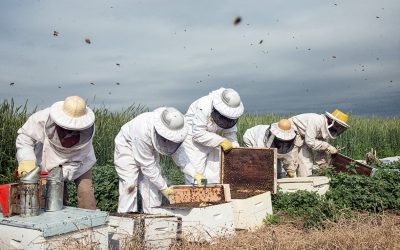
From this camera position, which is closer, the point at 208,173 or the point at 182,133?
the point at 182,133

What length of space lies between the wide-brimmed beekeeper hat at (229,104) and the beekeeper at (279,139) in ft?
4.81

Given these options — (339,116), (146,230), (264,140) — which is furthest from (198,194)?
(339,116)

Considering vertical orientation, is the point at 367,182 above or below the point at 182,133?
below

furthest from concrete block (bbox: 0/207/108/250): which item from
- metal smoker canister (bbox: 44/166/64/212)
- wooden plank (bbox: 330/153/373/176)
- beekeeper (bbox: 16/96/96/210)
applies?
wooden plank (bbox: 330/153/373/176)

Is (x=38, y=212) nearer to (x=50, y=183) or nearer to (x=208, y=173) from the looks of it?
(x=50, y=183)

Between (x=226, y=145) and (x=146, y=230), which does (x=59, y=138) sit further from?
(x=226, y=145)

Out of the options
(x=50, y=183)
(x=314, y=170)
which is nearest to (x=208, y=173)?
(x=314, y=170)

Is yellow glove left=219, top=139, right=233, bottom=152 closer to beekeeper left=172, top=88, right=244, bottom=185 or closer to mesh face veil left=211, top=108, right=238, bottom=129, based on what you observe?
beekeeper left=172, top=88, right=244, bottom=185

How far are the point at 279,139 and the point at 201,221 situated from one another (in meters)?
3.48

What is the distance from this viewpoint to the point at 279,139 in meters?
8.59

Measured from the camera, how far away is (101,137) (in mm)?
11469

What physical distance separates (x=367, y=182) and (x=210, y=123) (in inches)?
113

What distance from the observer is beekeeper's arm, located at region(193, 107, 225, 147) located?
759cm

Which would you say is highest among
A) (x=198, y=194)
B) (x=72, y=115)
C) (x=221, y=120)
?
(x=221, y=120)
